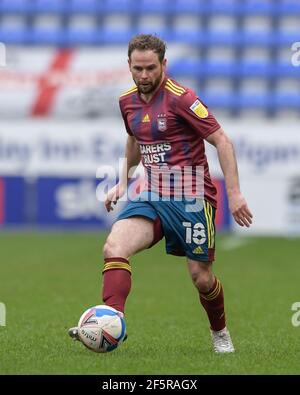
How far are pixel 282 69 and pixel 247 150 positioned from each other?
6.48 metres

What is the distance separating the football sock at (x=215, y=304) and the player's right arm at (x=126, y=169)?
33.7 inches

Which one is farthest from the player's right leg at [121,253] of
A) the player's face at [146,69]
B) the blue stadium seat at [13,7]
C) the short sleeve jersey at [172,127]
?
the blue stadium seat at [13,7]

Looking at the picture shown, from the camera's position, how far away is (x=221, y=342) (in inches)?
257

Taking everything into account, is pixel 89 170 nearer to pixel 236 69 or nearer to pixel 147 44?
pixel 236 69

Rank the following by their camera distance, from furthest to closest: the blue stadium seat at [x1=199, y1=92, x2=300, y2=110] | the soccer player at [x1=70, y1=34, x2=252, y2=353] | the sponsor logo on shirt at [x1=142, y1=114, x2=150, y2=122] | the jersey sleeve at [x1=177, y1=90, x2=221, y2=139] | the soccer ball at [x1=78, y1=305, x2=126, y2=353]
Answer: the blue stadium seat at [x1=199, y1=92, x2=300, y2=110] < the sponsor logo on shirt at [x1=142, y1=114, x2=150, y2=122] < the jersey sleeve at [x1=177, y1=90, x2=221, y2=139] < the soccer player at [x1=70, y1=34, x2=252, y2=353] < the soccer ball at [x1=78, y1=305, x2=126, y2=353]

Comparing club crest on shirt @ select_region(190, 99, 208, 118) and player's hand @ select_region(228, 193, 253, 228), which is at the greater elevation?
club crest on shirt @ select_region(190, 99, 208, 118)

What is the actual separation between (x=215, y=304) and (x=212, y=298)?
45mm

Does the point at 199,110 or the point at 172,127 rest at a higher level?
the point at 199,110

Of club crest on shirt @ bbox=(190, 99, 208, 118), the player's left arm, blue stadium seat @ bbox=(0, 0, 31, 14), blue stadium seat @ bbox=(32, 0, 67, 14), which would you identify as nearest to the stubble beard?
club crest on shirt @ bbox=(190, 99, 208, 118)

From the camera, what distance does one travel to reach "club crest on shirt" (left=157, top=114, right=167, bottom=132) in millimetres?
6219

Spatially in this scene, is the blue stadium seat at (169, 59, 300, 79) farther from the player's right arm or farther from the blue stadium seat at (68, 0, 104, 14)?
the player's right arm

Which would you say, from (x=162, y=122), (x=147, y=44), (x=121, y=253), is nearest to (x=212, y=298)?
(x=121, y=253)

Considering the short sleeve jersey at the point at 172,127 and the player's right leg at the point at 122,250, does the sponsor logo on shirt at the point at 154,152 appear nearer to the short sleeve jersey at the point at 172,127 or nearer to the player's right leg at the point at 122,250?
the short sleeve jersey at the point at 172,127

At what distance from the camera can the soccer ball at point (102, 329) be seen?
228 inches
